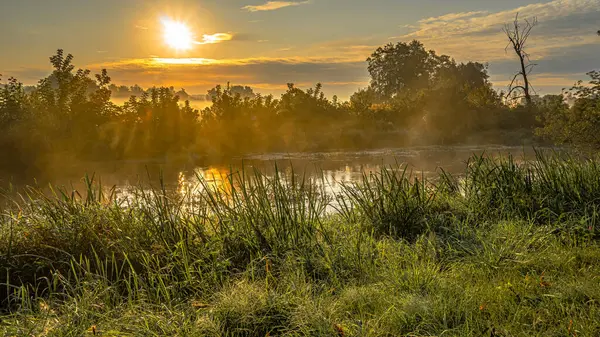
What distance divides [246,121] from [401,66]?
3053 cm

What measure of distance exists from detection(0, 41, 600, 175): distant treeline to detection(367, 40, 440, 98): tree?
1971 cm

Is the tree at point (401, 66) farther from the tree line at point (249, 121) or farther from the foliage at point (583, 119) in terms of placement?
the foliage at point (583, 119)

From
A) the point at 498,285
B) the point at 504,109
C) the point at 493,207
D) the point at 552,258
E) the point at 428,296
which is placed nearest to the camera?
the point at 428,296

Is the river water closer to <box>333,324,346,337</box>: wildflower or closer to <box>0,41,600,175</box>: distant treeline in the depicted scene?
<box>0,41,600,175</box>: distant treeline

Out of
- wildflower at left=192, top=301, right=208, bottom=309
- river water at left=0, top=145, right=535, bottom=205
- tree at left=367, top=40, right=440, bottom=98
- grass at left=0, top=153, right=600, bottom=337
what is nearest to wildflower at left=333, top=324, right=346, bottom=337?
grass at left=0, top=153, right=600, bottom=337

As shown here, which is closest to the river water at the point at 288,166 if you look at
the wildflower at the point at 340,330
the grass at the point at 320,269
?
the grass at the point at 320,269

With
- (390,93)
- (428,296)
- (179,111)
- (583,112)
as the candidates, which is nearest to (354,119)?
(179,111)

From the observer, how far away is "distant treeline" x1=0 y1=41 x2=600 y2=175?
21.4 meters

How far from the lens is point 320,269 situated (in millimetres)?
4406

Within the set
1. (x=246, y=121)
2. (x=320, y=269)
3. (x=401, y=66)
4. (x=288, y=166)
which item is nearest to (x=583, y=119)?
(x=288, y=166)

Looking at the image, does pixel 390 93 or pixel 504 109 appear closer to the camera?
pixel 504 109

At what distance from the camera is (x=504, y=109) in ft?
110

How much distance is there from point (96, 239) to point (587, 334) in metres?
4.37

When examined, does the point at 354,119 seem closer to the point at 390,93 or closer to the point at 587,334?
the point at 390,93
